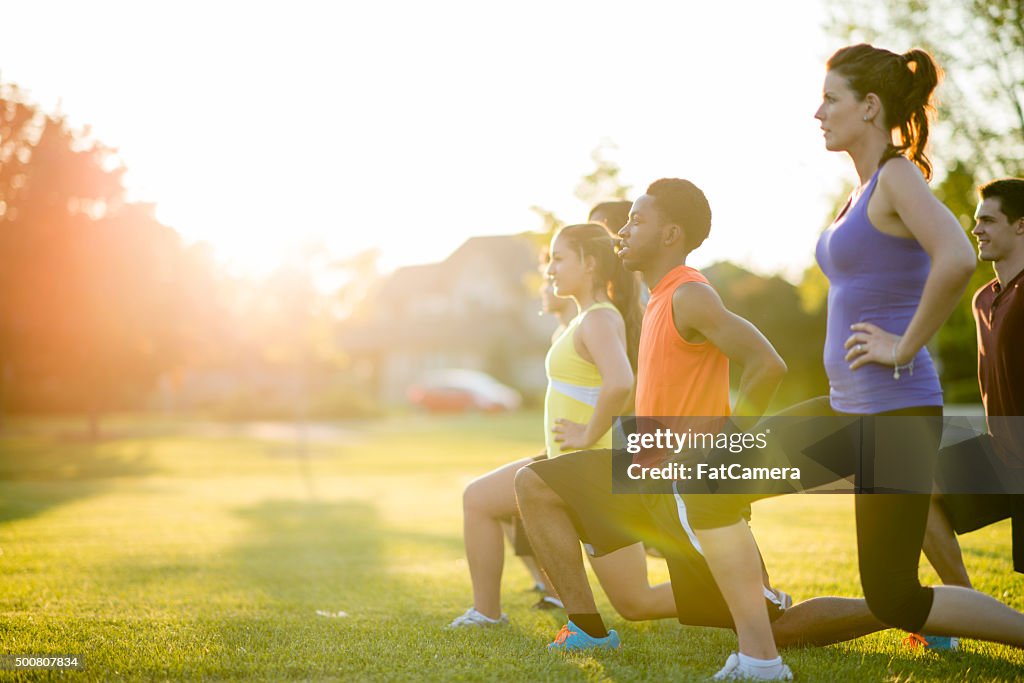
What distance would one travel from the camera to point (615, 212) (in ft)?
19.5

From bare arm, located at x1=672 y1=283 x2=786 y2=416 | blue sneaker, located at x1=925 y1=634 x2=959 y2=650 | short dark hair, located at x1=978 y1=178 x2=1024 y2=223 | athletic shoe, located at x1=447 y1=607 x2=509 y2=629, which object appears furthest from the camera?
athletic shoe, located at x1=447 y1=607 x2=509 y2=629

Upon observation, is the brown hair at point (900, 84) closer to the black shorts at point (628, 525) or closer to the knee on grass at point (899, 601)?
the knee on grass at point (899, 601)

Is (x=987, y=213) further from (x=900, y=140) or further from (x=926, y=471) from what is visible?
(x=926, y=471)

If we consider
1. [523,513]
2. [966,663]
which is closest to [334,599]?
[523,513]

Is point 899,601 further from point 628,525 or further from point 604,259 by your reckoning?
point 604,259

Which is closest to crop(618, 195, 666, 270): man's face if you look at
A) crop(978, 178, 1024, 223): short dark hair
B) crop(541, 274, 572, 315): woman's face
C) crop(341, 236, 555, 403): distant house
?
crop(978, 178, 1024, 223): short dark hair

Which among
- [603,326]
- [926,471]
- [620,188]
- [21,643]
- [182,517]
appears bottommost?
[182,517]

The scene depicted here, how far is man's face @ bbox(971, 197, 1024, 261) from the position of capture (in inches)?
175

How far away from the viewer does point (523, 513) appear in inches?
184

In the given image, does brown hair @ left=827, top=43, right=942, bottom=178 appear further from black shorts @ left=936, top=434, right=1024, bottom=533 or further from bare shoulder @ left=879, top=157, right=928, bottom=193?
black shorts @ left=936, top=434, right=1024, bottom=533

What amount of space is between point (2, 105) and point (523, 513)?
24.7 meters

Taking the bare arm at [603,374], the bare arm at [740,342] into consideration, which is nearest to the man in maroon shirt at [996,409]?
the bare arm at [740,342]

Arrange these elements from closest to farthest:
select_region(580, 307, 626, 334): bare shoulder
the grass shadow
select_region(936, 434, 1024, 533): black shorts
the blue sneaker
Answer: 1. select_region(936, 434, 1024, 533): black shorts
2. the blue sneaker
3. select_region(580, 307, 626, 334): bare shoulder
4. the grass shadow

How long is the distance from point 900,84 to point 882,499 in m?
1.57
